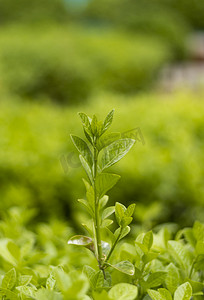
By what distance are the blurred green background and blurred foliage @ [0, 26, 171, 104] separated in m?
0.02

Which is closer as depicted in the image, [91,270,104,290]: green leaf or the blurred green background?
[91,270,104,290]: green leaf

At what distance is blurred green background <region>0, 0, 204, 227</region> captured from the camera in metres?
2.41

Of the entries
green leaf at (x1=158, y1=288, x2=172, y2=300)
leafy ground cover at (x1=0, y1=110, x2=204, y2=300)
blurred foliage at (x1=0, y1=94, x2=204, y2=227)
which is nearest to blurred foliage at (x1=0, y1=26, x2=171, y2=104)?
blurred foliage at (x1=0, y1=94, x2=204, y2=227)

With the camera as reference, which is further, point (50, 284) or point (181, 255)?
point (181, 255)

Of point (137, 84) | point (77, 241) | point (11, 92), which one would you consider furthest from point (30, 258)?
point (137, 84)

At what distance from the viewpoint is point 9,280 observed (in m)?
0.76

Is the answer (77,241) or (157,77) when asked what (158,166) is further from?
(157,77)

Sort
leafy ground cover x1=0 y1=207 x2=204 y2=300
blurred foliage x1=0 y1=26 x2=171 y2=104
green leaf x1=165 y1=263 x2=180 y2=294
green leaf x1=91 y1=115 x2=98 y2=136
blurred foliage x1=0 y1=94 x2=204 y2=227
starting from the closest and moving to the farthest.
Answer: leafy ground cover x1=0 y1=207 x2=204 y2=300 < green leaf x1=91 y1=115 x2=98 y2=136 < green leaf x1=165 y1=263 x2=180 y2=294 < blurred foliage x1=0 y1=94 x2=204 y2=227 < blurred foliage x1=0 y1=26 x2=171 y2=104

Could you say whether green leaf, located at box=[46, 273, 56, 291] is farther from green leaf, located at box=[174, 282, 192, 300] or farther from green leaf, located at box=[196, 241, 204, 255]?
green leaf, located at box=[196, 241, 204, 255]

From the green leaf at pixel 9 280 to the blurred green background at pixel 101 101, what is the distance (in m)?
0.73

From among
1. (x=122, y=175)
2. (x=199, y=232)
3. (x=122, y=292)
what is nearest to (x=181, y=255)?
(x=199, y=232)

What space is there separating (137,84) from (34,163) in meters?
6.22

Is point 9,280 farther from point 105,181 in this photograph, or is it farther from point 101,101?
point 101,101

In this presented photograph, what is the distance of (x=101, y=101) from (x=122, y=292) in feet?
10.7
